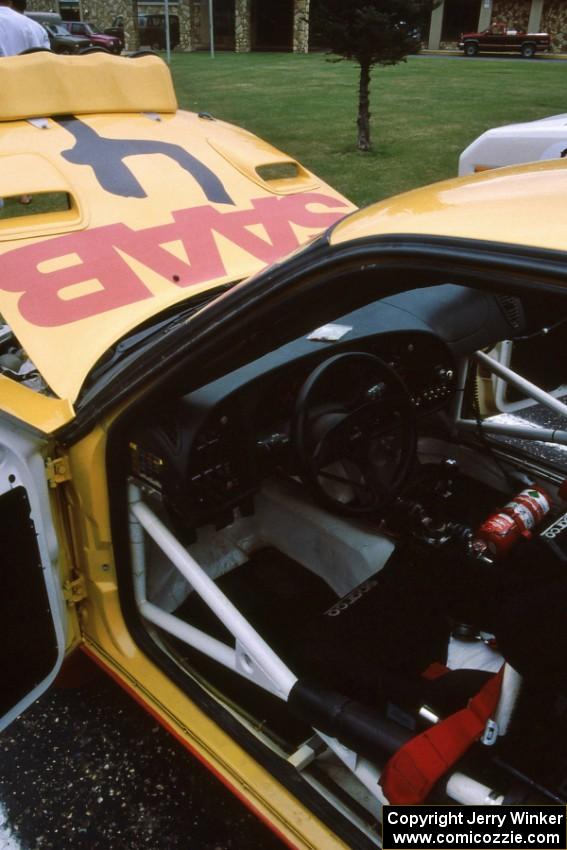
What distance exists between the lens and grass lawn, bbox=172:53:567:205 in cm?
Result: 939

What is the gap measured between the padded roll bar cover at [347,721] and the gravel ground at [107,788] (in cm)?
59

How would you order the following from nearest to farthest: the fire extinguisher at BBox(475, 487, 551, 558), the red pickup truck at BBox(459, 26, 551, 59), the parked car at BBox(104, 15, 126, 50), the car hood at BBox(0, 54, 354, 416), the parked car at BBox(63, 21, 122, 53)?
the car hood at BBox(0, 54, 354, 416), the fire extinguisher at BBox(475, 487, 551, 558), the parked car at BBox(63, 21, 122, 53), the red pickup truck at BBox(459, 26, 551, 59), the parked car at BBox(104, 15, 126, 50)

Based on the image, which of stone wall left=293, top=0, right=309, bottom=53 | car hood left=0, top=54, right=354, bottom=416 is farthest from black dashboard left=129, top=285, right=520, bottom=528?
stone wall left=293, top=0, right=309, bottom=53

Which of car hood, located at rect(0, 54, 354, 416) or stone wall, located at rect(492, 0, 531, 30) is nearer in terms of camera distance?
car hood, located at rect(0, 54, 354, 416)

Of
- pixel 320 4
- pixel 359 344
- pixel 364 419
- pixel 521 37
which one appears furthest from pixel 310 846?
pixel 521 37

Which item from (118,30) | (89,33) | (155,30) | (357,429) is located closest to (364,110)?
(357,429)

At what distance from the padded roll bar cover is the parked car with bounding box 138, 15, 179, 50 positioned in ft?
119

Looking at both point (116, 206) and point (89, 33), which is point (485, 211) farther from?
point (89, 33)

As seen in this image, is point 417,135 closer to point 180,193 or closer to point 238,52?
point 180,193

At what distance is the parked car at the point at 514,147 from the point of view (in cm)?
381

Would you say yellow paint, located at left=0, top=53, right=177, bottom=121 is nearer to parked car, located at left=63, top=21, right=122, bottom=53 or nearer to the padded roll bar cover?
the padded roll bar cover

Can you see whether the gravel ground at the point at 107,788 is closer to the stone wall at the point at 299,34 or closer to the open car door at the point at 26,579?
the open car door at the point at 26,579

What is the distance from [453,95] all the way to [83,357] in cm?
1621

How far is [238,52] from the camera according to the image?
31.4 m
